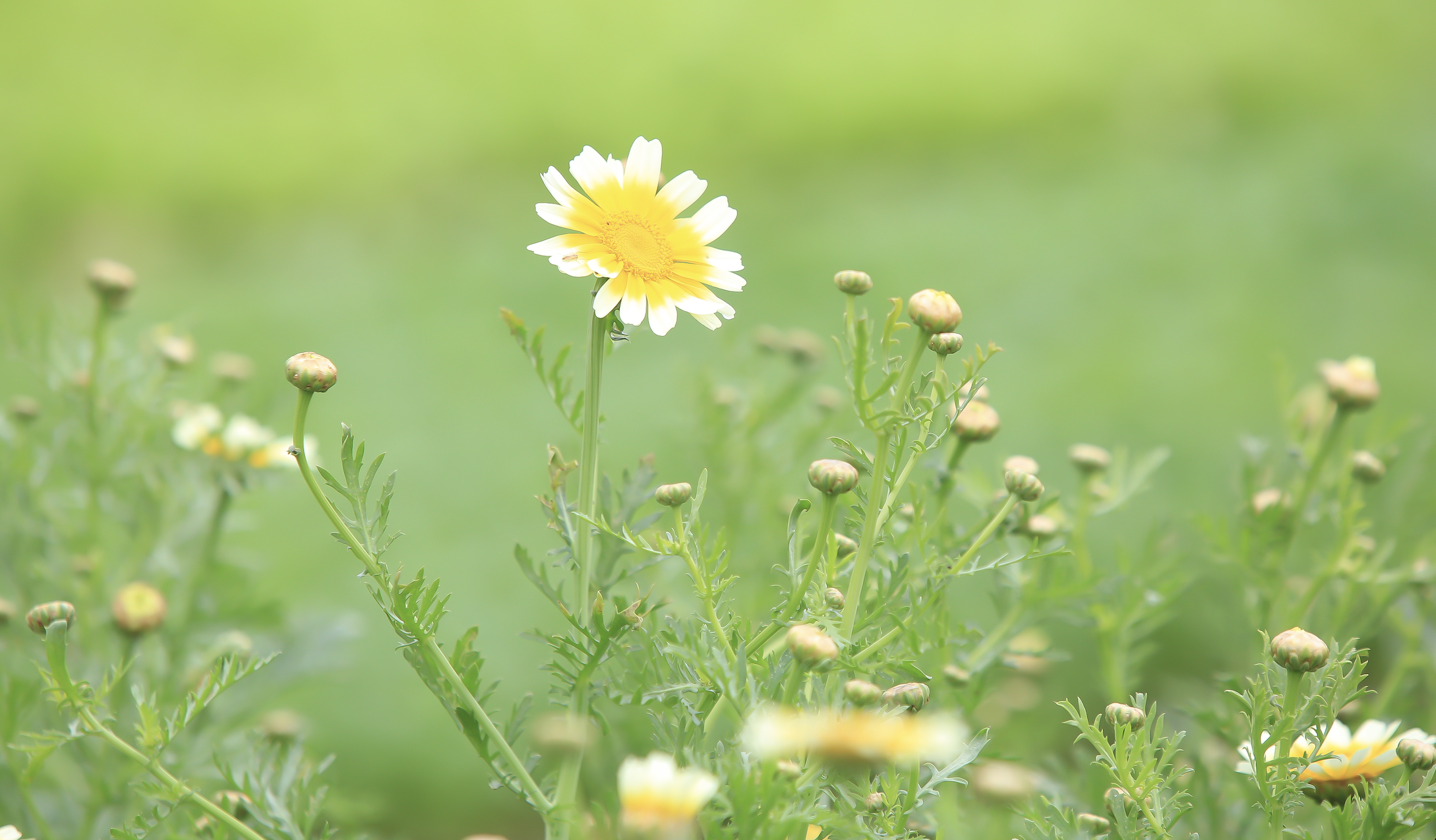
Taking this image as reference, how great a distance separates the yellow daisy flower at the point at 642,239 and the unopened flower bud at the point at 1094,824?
35cm

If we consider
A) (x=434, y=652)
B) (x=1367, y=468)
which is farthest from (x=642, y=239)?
(x=1367, y=468)

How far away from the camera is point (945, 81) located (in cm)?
315

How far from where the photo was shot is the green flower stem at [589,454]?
1.97 ft

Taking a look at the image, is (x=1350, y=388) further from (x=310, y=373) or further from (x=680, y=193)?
(x=310, y=373)

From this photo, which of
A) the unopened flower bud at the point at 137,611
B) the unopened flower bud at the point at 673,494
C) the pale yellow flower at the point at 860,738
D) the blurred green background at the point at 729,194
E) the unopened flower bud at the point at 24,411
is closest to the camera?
the pale yellow flower at the point at 860,738

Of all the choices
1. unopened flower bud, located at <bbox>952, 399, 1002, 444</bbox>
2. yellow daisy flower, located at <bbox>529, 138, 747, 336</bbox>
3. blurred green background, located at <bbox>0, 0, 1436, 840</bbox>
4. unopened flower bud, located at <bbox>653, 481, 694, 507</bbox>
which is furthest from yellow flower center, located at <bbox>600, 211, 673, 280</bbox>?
blurred green background, located at <bbox>0, 0, 1436, 840</bbox>

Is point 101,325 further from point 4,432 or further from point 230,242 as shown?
point 230,242

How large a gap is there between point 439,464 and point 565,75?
55.4 inches

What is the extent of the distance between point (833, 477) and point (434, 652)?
0.72 feet

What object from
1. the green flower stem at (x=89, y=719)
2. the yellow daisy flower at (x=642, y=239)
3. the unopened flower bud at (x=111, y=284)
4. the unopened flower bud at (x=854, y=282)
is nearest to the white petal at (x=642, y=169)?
the yellow daisy flower at (x=642, y=239)

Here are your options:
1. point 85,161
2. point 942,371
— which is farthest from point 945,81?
point 942,371

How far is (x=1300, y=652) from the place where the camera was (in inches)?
23.3

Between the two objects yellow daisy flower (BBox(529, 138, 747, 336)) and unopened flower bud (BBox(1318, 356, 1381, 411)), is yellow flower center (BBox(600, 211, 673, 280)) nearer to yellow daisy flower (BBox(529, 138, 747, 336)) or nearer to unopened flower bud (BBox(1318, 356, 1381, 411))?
yellow daisy flower (BBox(529, 138, 747, 336))

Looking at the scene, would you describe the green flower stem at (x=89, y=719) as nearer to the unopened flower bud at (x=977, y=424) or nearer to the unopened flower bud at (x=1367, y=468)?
the unopened flower bud at (x=977, y=424)
